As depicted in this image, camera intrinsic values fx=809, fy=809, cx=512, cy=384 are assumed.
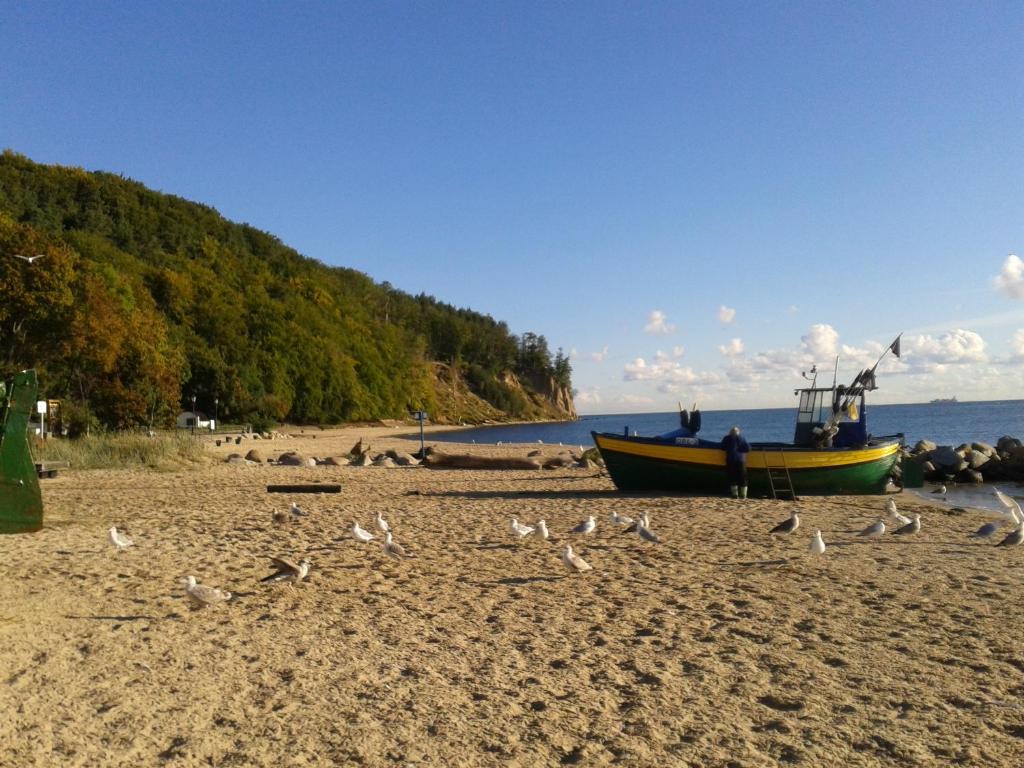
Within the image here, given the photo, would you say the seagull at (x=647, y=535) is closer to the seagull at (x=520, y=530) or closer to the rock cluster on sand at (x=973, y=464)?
the seagull at (x=520, y=530)

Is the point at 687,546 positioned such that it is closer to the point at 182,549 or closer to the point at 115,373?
the point at 182,549

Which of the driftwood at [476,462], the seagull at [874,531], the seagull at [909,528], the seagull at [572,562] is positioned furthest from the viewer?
the driftwood at [476,462]

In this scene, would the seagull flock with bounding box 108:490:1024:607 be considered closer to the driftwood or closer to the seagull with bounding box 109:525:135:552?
the seagull with bounding box 109:525:135:552

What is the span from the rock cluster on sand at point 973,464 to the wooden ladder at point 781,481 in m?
13.8

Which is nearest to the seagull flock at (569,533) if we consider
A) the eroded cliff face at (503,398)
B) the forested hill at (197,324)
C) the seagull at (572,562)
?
the seagull at (572,562)

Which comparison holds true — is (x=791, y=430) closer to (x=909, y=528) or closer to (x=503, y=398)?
(x=503, y=398)

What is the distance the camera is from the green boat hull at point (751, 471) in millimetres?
17344

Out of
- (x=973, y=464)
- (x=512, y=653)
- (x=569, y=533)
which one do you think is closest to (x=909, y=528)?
(x=569, y=533)

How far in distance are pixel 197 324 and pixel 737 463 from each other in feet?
206

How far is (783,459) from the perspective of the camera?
17.4 metres

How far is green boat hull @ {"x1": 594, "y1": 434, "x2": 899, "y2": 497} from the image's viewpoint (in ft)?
56.9

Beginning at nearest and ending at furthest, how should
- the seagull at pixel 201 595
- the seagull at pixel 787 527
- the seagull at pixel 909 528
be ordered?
the seagull at pixel 201 595 → the seagull at pixel 909 528 → the seagull at pixel 787 527

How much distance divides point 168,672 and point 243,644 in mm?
742

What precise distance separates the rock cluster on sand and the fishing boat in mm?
11092
